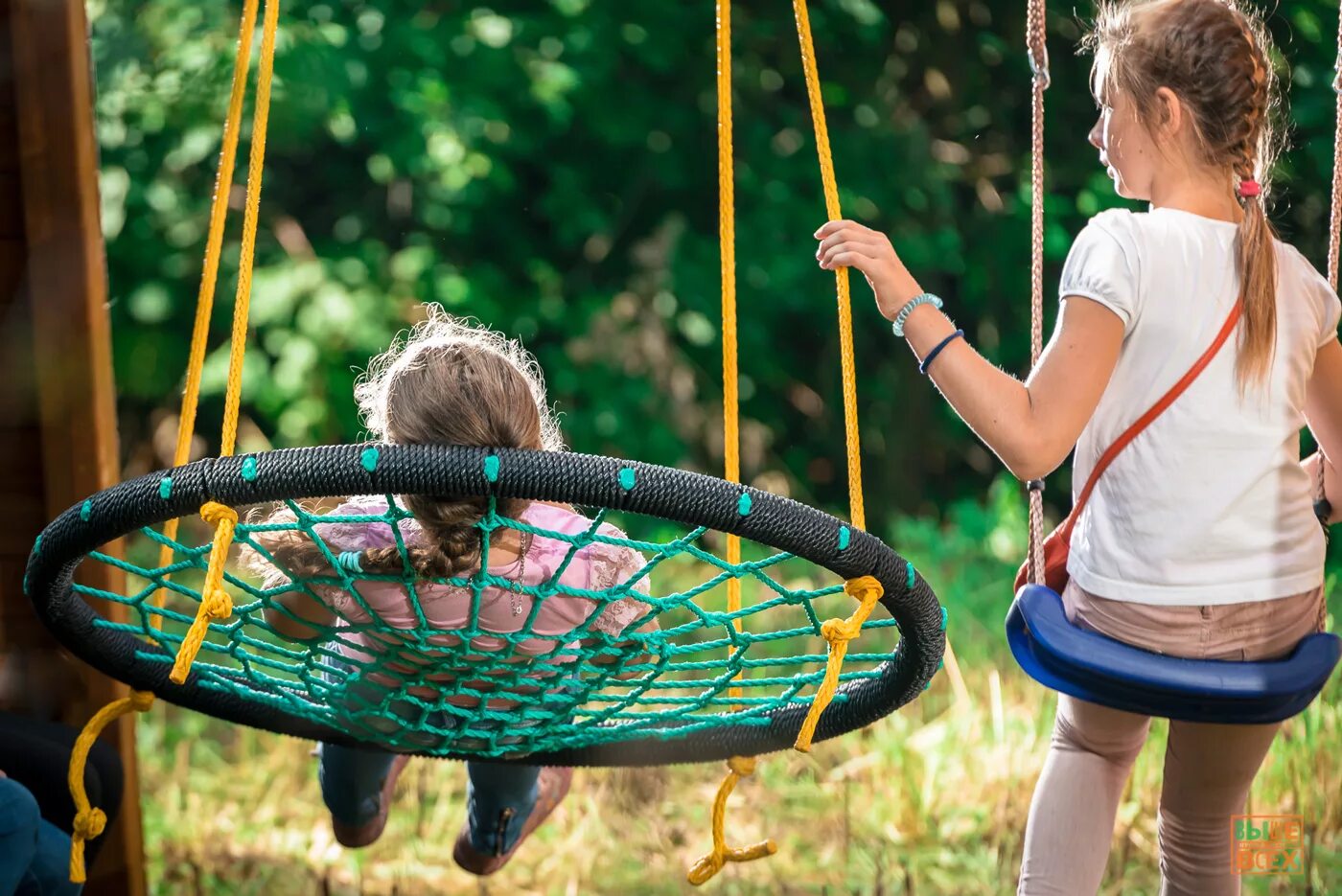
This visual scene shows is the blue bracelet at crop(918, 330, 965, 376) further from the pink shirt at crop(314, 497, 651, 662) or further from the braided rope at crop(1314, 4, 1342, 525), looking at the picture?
the braided rope at crop(1314, 4, 1342, 525)

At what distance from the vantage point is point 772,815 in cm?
303

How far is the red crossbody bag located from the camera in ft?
5.30

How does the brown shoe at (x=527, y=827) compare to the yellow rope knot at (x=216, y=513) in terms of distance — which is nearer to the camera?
the yellow rope knot at (x=216, y=513)

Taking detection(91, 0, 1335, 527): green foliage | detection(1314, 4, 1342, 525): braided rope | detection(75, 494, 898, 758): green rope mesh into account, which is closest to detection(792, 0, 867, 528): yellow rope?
detection(75, 494, 898, 758): green rope mesh

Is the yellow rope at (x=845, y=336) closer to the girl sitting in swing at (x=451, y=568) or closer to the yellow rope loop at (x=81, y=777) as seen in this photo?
the girl sitting in swing at (x=451, y=568)

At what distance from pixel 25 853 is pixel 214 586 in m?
0.56

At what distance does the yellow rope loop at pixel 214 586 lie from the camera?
55.1 inches

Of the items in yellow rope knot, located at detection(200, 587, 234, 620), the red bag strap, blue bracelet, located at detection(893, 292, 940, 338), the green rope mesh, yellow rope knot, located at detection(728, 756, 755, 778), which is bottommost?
yellow rope knot, located at detection(728, 756, 755, 778)

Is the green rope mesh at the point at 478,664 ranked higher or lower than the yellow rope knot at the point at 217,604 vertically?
lower

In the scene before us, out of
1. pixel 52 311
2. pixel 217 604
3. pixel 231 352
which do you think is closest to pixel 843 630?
pixel 217 604

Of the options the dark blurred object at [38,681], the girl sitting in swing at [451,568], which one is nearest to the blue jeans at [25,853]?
the girl sitting in swing at [451,568]

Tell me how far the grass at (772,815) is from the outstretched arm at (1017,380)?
4.38 feet

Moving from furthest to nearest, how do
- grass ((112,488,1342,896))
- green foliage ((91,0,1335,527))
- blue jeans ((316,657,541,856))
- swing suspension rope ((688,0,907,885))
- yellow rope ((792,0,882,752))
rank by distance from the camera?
green foliage ((91,0,1335,527)), grass ((112,488,1342,896)), blue jeans ((316,657,541,856)), swing suspension rope ((688,0,907,885)), yellow rope ((792,0,882,752))

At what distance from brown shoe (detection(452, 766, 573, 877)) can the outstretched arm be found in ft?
3.02
